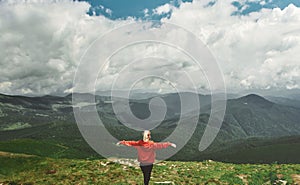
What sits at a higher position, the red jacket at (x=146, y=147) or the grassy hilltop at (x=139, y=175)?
the red jacket at (x=146, y=147)

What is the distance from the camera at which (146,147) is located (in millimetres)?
15430

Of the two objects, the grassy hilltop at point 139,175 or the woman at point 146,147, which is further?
the grassy hilltop at point 139,175

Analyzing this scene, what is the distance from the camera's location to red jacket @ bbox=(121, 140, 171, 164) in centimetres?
1527

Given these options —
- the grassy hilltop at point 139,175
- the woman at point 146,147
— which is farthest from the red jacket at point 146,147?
the grassy hilltop at point 139,175

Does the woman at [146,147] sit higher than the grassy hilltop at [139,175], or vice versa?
the woman at [146,147]

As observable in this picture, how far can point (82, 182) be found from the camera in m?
24.3

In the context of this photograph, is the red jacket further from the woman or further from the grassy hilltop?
the grassy hilltop

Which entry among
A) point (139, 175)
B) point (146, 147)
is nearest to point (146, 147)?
point (146, 147)

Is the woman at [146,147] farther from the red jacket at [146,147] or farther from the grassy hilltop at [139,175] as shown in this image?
the grassy hilltop at [139,175]

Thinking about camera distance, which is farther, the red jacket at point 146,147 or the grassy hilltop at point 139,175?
the grassy hilltop at point 139,175

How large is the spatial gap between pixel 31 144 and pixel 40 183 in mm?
99299

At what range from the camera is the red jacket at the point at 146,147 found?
601 inches

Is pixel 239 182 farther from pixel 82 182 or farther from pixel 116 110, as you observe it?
pixel 116 110

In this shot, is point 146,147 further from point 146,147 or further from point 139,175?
point 139,175
